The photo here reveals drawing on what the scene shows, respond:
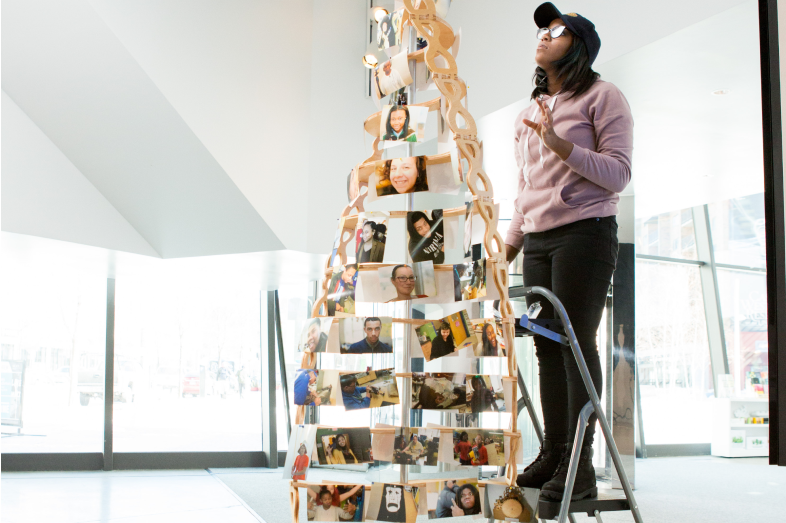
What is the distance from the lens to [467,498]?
4.51 feet

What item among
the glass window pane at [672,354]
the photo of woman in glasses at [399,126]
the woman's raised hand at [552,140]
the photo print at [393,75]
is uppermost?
the photo print at [393,75]

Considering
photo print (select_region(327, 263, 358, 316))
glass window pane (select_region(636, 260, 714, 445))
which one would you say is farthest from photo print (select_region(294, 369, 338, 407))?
glass window pane (select_region(636, 260, 714, 445))

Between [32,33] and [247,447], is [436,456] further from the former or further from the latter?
[247,447]

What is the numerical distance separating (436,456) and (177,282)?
184 inches

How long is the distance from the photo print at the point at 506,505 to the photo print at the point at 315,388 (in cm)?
39

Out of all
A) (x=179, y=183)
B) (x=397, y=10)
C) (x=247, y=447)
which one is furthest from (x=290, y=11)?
(x=247, y=447)

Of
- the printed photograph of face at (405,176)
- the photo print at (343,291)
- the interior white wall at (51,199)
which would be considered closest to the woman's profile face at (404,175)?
the printed photograph of face at (405,176)

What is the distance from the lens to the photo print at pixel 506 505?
1381 millimetres

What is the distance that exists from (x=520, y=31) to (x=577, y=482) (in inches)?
93.7

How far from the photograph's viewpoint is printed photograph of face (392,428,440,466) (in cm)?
140

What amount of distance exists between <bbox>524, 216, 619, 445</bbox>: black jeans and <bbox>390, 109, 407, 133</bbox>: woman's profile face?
0.46 meters

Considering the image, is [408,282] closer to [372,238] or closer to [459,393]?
[372,238]

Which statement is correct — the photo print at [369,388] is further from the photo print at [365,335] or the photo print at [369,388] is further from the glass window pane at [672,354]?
the glass window pane at [672,354]

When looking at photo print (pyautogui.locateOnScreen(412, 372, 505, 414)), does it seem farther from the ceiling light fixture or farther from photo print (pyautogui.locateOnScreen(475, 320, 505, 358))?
the ceiling light fixture
